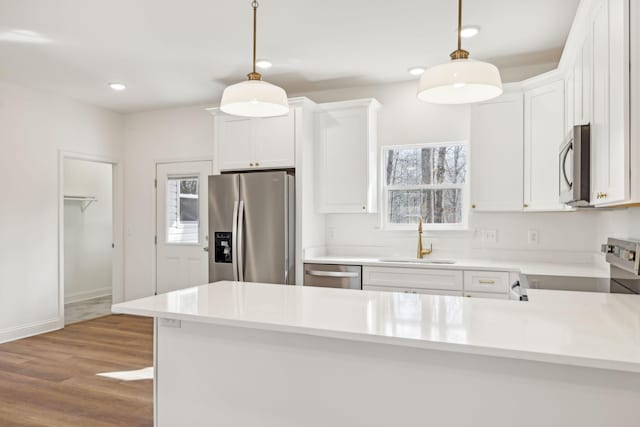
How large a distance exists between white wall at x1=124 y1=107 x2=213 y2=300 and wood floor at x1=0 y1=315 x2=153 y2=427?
0.93 metres

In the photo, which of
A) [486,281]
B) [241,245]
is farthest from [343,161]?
[486,281]

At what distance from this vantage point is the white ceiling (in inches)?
110

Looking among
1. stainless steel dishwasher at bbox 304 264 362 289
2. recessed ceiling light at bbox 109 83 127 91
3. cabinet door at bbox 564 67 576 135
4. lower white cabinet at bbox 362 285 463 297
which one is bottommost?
lower white cabinet at bbox 362 285 463 297

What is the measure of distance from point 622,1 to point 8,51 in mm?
4185

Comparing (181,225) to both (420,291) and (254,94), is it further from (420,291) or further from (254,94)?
(254,94)

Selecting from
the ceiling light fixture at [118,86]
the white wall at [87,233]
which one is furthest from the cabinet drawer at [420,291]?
the white wall at [87,233]

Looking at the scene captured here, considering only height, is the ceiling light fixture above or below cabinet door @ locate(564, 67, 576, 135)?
above

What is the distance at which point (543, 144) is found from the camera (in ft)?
11.3

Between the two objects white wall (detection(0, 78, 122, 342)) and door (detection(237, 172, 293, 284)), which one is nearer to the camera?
door (detection(237, 172, 293, 284))

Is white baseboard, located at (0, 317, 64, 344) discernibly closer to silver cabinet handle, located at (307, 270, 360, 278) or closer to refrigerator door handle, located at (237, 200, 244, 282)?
refrigerator door handle, located at (237, 200, 244, 282)

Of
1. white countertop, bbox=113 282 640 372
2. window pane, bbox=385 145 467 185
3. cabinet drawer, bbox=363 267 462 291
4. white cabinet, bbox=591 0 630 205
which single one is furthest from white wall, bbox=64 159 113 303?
white cabinet, bbox=591 0 630 205

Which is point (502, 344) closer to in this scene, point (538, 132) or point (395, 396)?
point (395, 396)

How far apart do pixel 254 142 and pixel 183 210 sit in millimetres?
1705

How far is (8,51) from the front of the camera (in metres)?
3.51
